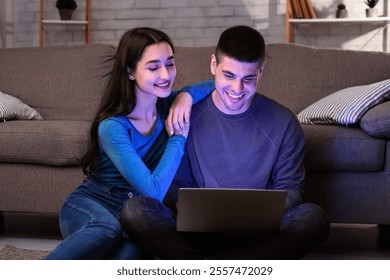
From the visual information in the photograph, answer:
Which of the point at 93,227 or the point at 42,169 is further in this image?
the point at 42,169

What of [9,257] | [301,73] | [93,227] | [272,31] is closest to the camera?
[93,227]

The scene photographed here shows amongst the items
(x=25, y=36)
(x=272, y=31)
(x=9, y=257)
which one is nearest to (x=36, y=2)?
(x=25, y=36)

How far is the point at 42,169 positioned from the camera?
2.41 metres

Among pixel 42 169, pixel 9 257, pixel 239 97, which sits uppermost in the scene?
pixel 239 97

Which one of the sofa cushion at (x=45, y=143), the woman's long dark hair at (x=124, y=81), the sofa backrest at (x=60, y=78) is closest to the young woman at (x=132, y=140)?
the woman's long dark hair at (x=124, y=81)

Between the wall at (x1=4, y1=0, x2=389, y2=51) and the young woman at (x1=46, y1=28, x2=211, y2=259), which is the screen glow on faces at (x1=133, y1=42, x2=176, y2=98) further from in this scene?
the wall at (x1=4, y1=0, x2=389, y2=51)

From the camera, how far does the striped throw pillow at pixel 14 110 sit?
2.63m

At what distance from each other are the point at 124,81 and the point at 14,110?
45.6 inches

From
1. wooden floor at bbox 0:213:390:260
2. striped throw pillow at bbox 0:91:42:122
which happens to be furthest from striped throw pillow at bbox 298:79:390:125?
striped throw pillow at bbox 0:91:42:122

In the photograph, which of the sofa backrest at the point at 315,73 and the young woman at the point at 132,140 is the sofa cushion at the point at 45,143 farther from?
the sofa backrest at the point at 315,73

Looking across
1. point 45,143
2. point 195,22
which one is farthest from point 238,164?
point 195,22

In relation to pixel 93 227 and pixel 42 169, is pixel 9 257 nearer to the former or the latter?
pixel 42 169
